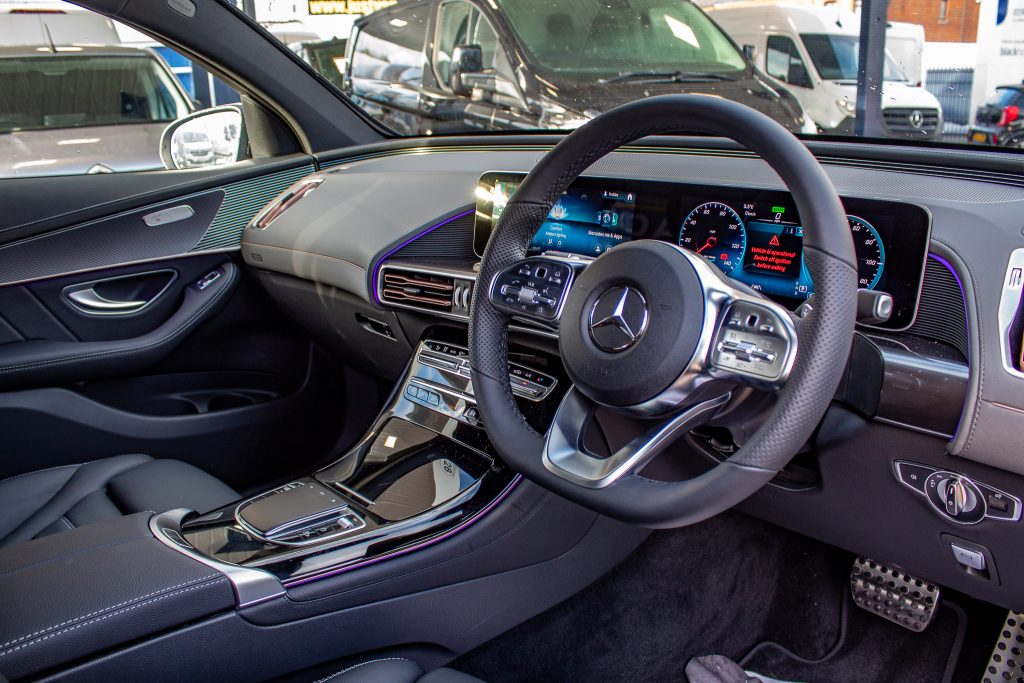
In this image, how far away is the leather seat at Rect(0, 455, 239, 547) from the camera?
5.77ft

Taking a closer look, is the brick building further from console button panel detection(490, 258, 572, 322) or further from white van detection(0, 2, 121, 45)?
white van detection(0, 2, 121, 45)

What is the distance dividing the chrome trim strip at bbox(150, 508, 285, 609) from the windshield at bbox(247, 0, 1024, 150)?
41.4 inches

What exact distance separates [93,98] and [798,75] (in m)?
1.86

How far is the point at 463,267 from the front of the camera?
1.84m

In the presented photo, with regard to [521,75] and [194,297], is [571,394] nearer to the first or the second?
[521,75]

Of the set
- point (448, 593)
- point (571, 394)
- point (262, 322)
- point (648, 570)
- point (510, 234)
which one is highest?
point (510, 234)

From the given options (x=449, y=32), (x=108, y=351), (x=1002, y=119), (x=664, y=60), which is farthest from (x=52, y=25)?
(x=1002, y=119)

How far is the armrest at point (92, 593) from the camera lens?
1.18 metres

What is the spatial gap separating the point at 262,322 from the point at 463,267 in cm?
101

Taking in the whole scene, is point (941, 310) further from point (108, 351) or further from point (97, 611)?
point (108, 351)

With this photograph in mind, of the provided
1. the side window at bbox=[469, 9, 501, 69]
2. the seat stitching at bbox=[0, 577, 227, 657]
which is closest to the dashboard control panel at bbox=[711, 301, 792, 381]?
the seat stitching at bbox=[0, 577, 227, 657]

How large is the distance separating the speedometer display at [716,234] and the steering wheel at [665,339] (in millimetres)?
267

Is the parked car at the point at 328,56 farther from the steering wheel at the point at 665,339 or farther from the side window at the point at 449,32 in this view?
the steering wheel at the point at 665,339

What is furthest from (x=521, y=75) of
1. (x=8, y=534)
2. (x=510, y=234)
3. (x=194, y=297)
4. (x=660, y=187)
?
(x=8, y=534)
